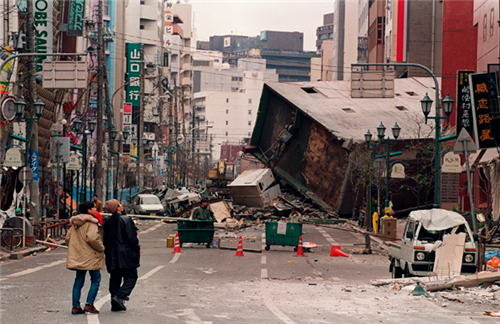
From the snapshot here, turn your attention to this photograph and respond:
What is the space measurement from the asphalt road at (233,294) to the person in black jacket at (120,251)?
35 centimetres

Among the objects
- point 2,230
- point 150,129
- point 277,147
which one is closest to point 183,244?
point 2,230

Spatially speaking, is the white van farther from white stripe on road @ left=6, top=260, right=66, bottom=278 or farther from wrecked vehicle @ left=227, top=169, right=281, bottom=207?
white stripe on road @ left=6, top=260, right=66, bottom=278

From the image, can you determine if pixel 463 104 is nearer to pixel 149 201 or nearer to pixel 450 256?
pixel 450 256

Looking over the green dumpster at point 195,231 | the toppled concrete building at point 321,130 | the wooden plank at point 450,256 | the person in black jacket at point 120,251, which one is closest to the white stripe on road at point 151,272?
the person in black jacket at point 120,251

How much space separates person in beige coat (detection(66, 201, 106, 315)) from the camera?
996cm

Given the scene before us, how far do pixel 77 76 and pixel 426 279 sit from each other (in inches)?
871

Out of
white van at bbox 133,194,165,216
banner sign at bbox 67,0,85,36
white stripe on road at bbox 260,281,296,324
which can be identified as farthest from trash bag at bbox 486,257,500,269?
banner sign at bbox 67,0,85,36

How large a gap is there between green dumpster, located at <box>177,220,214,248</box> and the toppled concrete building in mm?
23455

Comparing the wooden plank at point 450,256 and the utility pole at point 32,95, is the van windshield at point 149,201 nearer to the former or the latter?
the utility pole at point 32,95

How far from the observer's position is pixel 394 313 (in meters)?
11.0

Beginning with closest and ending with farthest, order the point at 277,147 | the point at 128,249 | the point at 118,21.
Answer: the point at 128,249, the point at 277,147, the point at 118,21

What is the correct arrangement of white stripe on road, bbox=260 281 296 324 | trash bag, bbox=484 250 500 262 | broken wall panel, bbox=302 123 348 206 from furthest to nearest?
broken wall panel, bbox=302 123 348 206 → trash bag, bbox=484 250 500 262 → white stripe on road, bbox=260 281 296 324

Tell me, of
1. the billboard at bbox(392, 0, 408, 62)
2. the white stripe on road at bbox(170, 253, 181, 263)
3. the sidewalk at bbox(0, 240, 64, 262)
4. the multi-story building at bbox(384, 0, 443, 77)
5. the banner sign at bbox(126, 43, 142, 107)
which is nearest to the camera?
the white stripe on road at bbox(170, 253, 181, 263)

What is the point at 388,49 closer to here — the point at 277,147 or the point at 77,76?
the point at 277,147
